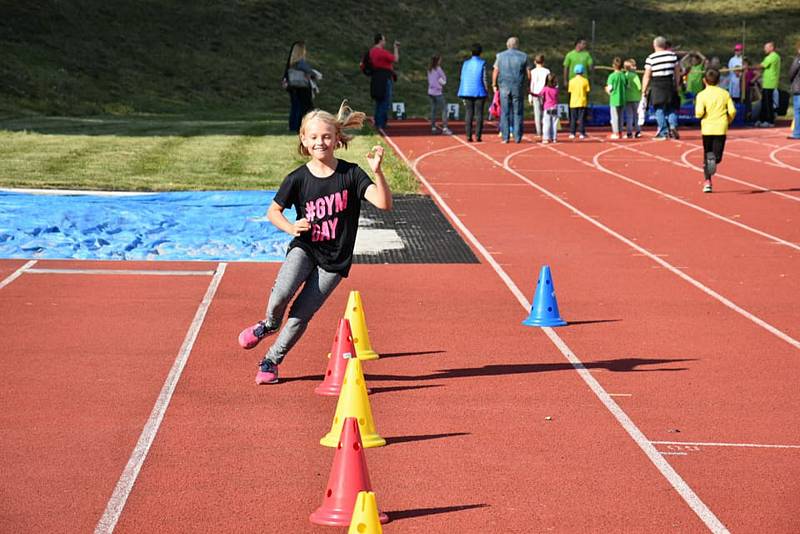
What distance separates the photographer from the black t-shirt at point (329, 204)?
8836mm

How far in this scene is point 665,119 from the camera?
32.8 meters

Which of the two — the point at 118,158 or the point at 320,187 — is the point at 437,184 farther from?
the point at 320,187

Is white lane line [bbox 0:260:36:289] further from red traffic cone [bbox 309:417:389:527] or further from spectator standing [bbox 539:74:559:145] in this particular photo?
spectator standing [bbox 539:74:559:145]

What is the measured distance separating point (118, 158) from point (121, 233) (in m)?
8.49

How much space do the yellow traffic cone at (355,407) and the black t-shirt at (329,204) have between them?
1.58 meters

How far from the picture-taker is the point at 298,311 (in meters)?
9.18

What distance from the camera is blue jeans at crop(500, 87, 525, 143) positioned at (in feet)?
99.2

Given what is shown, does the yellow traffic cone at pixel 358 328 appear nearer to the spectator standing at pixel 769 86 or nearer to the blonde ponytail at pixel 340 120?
the blonde ponytail at pixel 340 120

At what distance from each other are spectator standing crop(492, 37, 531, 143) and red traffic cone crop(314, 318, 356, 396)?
67.7ft

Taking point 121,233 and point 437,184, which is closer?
point 121,233

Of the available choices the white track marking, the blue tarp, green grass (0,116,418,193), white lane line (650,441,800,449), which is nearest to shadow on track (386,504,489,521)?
white lane line (650,441,800,449)

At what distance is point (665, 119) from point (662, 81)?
205cm

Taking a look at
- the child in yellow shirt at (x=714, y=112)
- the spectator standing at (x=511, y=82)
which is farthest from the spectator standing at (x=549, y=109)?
the child in yellow shirt at (x=714, y=112)

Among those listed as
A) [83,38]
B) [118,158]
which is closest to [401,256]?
[118,158]
